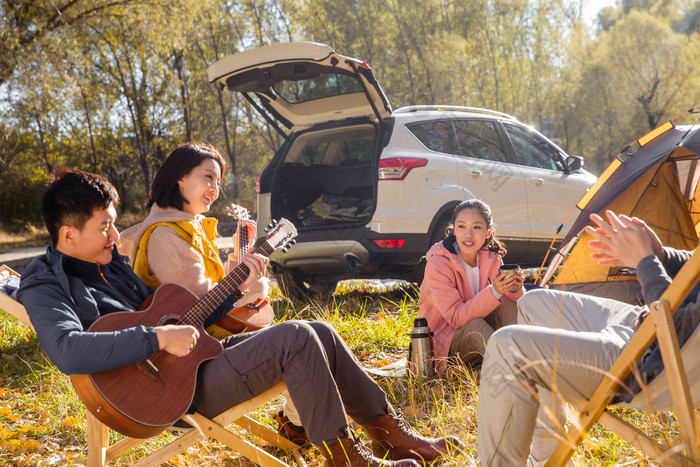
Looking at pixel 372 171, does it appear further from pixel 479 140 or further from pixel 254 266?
pixel 254 266

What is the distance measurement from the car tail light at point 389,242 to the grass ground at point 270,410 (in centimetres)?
59

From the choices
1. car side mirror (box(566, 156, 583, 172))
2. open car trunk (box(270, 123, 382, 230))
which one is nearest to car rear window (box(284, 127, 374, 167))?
open car trunk (box(270, 123, 382, 230))

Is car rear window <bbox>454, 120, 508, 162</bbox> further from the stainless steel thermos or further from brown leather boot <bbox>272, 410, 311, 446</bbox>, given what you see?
brown leather boot <bbox>272, 410, 311, 446</bbox>

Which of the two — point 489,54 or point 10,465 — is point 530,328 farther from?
point 489,54

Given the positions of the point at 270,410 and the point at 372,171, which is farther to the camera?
the point at 372,171

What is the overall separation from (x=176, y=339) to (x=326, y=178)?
161 inches

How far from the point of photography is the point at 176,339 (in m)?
2.09

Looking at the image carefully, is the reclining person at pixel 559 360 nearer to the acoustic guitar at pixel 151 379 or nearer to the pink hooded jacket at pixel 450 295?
the acoustic guitar at pixel 151 379

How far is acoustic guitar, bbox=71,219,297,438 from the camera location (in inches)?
82.8

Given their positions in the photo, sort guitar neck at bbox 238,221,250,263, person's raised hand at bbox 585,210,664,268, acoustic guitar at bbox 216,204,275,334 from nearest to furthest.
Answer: person's raised hand at bbox 585,210,664,268, acoustic guitar at bbox 216,204,275,334, guitar neck at bbox 238,221,250,263

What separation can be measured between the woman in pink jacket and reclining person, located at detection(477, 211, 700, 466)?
4.89 feet

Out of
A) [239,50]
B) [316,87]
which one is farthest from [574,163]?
[239,50]

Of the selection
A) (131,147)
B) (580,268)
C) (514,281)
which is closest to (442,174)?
(580,268)

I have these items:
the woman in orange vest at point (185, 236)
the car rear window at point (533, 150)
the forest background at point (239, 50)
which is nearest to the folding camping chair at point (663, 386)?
the woman in orange vest at point (185, 236)
